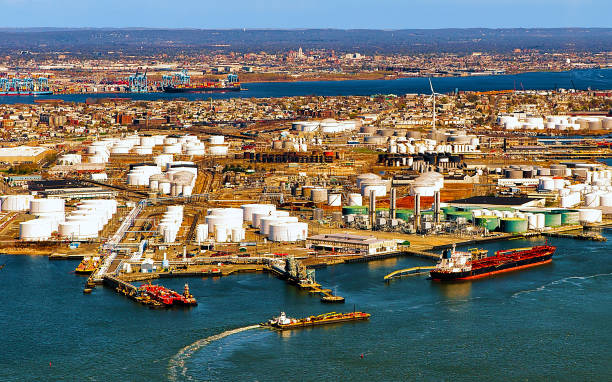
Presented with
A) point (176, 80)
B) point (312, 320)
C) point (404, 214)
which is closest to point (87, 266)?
point (312, 320)

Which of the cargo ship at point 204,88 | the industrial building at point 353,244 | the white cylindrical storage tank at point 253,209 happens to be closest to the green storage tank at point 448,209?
the industrial building at point 353,244

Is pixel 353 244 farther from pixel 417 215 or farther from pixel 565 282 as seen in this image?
pixel 565 282

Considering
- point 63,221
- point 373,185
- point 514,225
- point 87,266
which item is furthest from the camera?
point 373,185

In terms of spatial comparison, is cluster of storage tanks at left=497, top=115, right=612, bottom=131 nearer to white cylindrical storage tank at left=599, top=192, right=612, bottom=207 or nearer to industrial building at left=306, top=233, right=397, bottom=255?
white cylindrical storage tank at left=599, top=192, right=612, bottom=207

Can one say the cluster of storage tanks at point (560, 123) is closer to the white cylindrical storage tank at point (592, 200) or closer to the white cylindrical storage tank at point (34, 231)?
the white cylindrical storage tank at point (592, 200)

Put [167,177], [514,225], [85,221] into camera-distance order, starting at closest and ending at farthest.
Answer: [85,221] → [514,225] → [167,177]

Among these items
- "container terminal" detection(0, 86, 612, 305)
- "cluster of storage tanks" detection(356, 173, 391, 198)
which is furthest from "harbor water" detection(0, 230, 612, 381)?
"cluster of storage tanks" detection(356, 173, 391, 198)

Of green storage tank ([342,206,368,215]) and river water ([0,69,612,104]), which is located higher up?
river water ([0,69,612,104])
